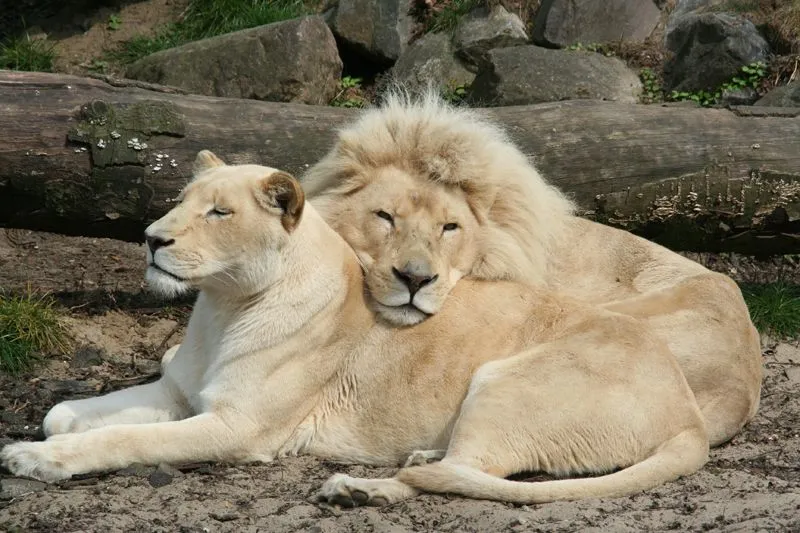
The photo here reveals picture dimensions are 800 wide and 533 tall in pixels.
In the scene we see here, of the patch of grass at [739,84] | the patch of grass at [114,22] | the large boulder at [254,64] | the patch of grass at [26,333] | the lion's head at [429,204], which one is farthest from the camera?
the patch of grass at [114,22]

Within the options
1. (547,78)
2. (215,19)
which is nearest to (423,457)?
(547,78)

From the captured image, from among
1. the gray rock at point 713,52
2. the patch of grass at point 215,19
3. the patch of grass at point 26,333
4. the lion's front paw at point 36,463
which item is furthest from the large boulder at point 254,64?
the lion's front paw at point 36,463

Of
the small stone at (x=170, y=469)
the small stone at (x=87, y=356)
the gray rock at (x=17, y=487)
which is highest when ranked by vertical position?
the gray rock at (x=17, y=487)

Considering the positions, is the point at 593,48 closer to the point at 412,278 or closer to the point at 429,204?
the point at 429,204

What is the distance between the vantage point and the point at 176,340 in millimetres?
8836

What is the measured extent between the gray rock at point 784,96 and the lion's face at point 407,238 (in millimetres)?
6443

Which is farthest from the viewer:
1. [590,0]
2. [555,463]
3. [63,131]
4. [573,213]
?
[590,0]

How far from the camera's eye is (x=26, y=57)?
13.7 m

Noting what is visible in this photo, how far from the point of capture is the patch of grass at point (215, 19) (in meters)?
14.7

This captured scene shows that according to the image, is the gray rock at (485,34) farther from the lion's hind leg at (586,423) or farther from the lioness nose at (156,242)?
the lioness nose at (156,242)

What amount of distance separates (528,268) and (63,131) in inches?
129

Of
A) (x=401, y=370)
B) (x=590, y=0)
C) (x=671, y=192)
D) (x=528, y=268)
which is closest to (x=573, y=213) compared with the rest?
(x=671, y=192)

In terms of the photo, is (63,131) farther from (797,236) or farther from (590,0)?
(590,0)

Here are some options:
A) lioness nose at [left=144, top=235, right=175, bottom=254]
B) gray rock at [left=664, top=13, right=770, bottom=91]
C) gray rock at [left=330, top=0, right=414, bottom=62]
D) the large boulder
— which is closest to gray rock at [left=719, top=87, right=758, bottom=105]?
gray rock at [left=664, top=13, right=770, bottom=91]
